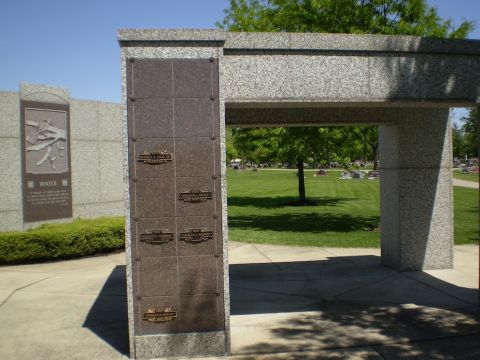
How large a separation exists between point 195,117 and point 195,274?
6.37ft

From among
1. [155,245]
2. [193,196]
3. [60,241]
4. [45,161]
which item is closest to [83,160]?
[45,161]

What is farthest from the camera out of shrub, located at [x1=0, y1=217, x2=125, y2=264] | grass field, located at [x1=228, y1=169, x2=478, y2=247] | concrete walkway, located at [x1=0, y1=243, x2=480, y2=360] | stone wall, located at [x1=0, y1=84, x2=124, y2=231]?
grass field, located at [x1=228, y1=169, x2=478, y2=247]

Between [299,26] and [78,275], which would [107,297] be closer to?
[78,275]

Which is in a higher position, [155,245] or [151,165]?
[151,165]

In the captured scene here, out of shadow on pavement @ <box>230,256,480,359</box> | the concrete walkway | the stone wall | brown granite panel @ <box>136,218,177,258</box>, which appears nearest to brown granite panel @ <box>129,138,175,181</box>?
brown granite panel @ <box>136,218,177,258</box>

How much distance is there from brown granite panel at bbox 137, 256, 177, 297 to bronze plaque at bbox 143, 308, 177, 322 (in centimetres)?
21

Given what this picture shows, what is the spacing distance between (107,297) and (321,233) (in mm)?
9150

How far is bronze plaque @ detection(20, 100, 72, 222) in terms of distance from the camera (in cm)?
1248

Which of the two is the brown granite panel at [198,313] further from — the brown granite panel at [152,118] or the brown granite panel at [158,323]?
the brown granite panel at [152,118]

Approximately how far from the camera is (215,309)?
5.68 meters

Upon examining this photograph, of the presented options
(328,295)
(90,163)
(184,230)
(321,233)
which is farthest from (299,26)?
(184,230)

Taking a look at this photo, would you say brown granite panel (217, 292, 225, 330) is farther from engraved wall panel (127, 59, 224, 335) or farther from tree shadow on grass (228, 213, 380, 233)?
tree shadow on grass (228, 213, 380, 233)

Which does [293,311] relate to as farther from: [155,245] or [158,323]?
[155,245]

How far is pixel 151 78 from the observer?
557 cm
